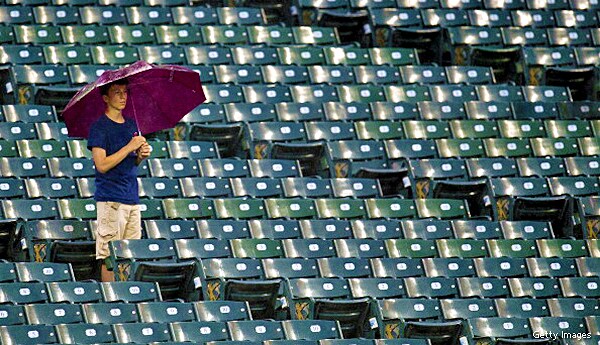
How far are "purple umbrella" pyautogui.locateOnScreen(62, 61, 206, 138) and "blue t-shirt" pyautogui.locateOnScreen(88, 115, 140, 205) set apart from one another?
16 cm

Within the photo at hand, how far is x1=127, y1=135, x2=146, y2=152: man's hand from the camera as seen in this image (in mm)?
12555

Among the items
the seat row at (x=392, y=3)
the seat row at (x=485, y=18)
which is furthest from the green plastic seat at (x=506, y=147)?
the seat row at (x=392, y=3)

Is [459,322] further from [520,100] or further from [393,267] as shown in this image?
[520,100]

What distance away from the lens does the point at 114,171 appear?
506 inches

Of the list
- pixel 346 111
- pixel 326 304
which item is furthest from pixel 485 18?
pixel 326 304

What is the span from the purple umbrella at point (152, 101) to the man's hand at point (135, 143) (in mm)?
381

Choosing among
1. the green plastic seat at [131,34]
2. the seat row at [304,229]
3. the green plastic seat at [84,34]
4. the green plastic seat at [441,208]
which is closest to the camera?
the seat row at [304,229]

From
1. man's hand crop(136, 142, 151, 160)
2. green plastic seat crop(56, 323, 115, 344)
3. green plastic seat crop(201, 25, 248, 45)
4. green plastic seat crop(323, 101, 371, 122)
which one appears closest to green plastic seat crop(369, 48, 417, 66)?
green plastic seat crop(323, 101, 371, 122)

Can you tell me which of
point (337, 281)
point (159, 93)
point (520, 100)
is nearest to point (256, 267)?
point (337, 281)

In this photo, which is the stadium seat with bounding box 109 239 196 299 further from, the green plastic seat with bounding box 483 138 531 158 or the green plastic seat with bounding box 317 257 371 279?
the green plastic seat with bounding box 483 138 531 158

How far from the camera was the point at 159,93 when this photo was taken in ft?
43.2

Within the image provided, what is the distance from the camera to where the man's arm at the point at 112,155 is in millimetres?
12570

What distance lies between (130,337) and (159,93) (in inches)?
87.2

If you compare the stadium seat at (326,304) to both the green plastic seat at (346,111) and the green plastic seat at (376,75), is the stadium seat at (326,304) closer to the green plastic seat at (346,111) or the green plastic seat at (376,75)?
the green plastic seat at (346,111)
